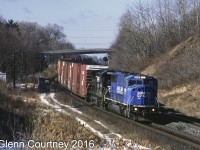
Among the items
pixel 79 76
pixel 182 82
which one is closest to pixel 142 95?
pixel 182 82

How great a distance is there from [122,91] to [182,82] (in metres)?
15.7

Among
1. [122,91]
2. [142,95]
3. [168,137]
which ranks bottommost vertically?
Result: [168,137]

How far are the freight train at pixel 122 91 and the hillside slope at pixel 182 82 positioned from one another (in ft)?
17.3

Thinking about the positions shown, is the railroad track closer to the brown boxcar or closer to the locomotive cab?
the locomotive cab

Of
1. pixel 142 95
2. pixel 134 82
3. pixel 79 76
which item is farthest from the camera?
pixel 79 76

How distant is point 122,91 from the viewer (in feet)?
97.3

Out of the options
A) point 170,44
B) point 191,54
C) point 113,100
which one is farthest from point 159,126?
point 170,44

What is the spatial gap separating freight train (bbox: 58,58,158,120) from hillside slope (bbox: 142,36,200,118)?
17.3ft

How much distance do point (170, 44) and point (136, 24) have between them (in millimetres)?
16395

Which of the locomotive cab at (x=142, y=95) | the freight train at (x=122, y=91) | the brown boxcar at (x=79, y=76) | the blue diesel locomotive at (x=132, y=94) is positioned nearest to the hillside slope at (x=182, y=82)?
the locomotive cab at (x=142, y=95)

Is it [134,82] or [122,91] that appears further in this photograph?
[122,91]

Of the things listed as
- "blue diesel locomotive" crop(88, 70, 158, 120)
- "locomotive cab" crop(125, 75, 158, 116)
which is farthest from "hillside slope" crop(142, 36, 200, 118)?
"blue diesel locomotive" crop(88, 70, 158, 120)

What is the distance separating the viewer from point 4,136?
16.5 meters

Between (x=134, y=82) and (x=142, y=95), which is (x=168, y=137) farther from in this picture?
(x=134, y=82)
